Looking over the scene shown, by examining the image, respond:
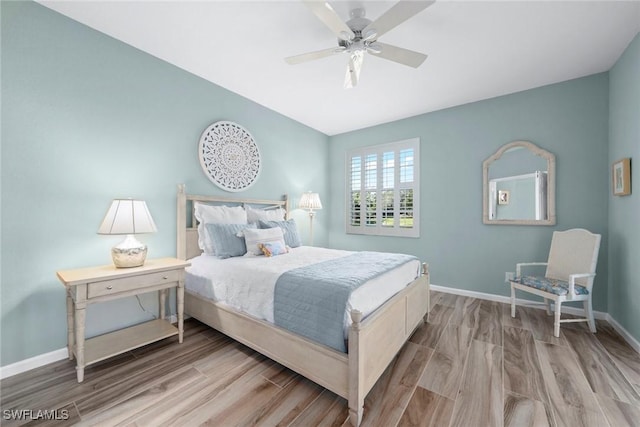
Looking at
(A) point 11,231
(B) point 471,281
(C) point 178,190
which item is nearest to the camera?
(A) point 11,231

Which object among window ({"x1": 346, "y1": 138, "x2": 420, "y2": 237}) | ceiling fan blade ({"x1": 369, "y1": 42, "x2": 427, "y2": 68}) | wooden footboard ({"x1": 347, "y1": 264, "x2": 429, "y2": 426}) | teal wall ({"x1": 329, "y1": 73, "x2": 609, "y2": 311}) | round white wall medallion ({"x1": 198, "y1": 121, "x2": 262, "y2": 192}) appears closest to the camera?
wooden footboard ({"x1": 347, "y1": 264, "x2": 429, "y2": 426})

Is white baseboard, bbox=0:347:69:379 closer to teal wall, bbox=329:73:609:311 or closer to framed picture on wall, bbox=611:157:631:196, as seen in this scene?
teal wall, bbox=329:73:609:311

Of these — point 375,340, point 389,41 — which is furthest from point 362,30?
point 375,340

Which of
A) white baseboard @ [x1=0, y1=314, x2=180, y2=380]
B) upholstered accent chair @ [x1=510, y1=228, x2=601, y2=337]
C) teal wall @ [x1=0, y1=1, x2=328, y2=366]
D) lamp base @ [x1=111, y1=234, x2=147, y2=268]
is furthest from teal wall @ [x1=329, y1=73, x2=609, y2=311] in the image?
white baseboard @ [x1=0, y1=314, x2=180, y2=380]

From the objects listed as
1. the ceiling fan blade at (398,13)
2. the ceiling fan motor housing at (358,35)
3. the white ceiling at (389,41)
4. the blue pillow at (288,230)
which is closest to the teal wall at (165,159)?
the white ceiling at (389,41)

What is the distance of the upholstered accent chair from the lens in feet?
8.02

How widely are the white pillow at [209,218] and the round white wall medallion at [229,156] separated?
360 millimetres

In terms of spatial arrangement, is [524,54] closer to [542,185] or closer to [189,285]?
[542,185]

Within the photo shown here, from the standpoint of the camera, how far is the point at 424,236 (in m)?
4.01

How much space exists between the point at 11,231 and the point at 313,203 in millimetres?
3174

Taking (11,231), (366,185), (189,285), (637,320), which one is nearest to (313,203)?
(366,185)

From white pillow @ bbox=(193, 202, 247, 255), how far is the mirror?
11.0 ft

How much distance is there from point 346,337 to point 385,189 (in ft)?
10.7

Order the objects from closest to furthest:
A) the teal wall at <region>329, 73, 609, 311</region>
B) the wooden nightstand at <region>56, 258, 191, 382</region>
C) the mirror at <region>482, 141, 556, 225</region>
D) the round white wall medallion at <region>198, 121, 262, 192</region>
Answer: the wooden nightstand at <region>56, 258, 191, 382</region> < the teal wall at <region>329, 73, 609, 311</region> < the round white wall medallion at <region>198, 121, 262, 192</region> < the mirror at <region>482, 141, 556, 225</region>
